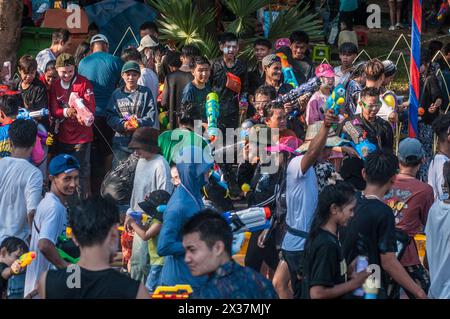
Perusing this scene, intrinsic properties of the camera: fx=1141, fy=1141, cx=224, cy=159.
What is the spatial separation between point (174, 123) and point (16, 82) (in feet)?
6.13

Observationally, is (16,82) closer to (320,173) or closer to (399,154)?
(320,173)

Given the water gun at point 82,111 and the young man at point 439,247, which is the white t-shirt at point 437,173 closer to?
the young man at point 439,247

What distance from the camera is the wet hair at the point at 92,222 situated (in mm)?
6578

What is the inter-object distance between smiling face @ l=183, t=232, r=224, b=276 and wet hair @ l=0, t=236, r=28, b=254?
7.45 feet

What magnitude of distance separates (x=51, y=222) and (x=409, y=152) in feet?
9.71

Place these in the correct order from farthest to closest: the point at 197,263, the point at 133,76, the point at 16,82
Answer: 1. the point at 16,82
2. the point at 133,76
3. the point at 197,263

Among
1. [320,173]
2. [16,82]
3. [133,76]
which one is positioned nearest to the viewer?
[320,173]

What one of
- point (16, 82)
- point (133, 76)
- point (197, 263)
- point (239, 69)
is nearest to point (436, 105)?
point (239, 69)

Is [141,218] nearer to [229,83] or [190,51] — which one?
[229,83]

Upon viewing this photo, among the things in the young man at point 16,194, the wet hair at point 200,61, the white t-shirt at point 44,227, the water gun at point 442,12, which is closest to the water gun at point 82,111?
the wet hair at point 200,61

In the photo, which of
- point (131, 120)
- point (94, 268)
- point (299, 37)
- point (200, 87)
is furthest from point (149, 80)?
point (94, 268)

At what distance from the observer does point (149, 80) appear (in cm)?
1312

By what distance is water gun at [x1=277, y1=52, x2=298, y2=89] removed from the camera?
13.1m
